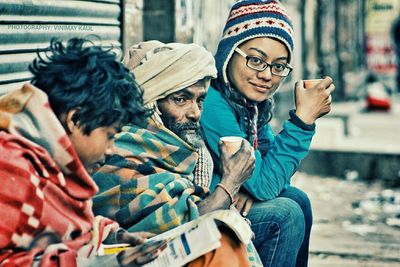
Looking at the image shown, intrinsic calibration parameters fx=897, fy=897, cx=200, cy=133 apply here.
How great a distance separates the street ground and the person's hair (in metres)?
3.60

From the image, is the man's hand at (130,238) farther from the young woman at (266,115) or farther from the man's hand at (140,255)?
the young woman at (266,115)

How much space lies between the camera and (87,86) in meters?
2.60

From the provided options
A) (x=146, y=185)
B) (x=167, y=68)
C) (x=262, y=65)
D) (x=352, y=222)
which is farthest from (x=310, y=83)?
(x=352, y=222)

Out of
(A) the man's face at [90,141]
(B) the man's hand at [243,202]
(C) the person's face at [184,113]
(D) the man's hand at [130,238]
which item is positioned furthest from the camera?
(B) the man's hand at [243,202]

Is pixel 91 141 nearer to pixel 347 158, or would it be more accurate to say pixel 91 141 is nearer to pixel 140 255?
pixel 140 255

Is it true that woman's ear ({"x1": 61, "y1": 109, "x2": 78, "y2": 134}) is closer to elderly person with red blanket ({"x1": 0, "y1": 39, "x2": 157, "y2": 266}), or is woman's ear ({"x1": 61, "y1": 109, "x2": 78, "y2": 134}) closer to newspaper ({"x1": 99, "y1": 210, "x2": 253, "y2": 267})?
elderly person with red blanket ({"x1": 0, "y1": 39, "x2": 157, "y2": 266})

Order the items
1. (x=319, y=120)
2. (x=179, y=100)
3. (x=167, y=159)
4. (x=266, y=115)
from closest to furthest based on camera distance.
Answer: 1. (x=167, y=159)
2. (x=179, y=100)
3. (x=266, y=115)
4. (x=319, y=120)

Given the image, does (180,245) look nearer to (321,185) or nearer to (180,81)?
(180,81)

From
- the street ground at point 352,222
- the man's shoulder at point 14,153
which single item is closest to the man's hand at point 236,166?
the man's shoulder at point 14,153

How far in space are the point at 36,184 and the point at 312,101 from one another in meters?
1.77

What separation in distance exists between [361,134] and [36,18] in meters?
10.2

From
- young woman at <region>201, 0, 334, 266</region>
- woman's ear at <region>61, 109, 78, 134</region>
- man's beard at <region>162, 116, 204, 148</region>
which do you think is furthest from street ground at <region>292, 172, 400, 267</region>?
woman's ear at <region>61, 109, 78, 134</region>

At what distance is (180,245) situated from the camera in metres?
2.57

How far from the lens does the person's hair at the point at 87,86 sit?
2.60 meters
